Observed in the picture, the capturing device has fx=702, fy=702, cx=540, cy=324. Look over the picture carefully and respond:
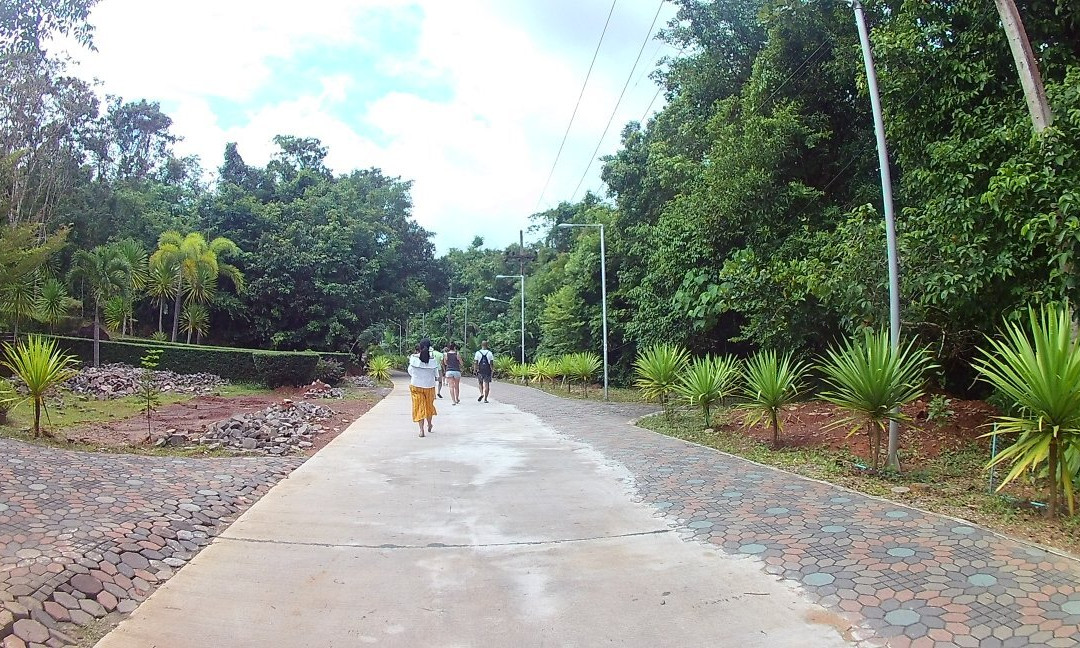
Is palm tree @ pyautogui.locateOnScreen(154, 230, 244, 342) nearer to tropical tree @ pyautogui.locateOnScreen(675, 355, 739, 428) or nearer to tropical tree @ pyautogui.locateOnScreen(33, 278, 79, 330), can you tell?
tropical tree @ pyautogui.locateOnScreen(33, 278, 79, 330)

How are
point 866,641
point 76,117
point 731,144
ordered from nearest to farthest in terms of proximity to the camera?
1. point 866,641
2. point 731,144
3. point 76,117

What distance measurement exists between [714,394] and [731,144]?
5.48 m

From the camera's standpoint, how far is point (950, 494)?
607cm

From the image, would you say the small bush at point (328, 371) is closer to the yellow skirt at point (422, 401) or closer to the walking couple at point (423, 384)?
the walking couple at point (423, 384)

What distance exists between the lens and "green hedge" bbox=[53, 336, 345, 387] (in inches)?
881

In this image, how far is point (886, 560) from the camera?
4.24 metres

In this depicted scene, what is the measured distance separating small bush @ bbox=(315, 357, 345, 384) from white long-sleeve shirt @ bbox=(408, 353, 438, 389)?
1368 centimetres

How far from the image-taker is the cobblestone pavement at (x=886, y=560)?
332 centimetres

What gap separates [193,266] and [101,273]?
5.42 m

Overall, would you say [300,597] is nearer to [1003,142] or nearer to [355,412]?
[1003,142]

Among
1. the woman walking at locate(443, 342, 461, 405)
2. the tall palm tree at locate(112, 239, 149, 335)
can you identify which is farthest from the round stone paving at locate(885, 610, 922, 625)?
the tall palm tree at locate(112, 239, 149, 335)

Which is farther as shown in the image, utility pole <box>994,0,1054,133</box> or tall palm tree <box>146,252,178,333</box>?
tall palm tree <box>146,252,178,333</box>

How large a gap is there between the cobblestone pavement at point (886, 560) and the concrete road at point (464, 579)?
231 mm

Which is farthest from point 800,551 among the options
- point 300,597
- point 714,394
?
point 714,394
